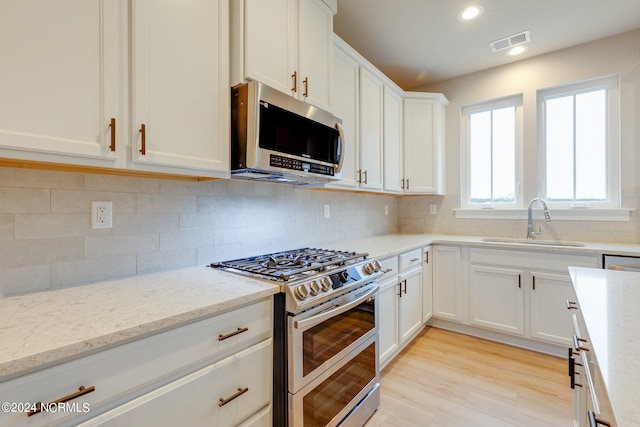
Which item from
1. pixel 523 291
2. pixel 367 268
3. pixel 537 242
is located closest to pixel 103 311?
pixel 367 268

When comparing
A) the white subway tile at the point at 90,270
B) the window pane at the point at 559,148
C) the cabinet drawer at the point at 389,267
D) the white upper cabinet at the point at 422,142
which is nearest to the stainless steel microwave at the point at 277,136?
the white subway tile at the point at 90,270

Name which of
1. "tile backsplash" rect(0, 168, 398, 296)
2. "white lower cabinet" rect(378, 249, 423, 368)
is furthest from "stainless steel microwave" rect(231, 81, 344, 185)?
"white lower cabinet" rect(378, 249, 423, 368)

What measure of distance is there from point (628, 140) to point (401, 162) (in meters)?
1.89

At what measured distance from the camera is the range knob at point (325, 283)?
4.57 feet

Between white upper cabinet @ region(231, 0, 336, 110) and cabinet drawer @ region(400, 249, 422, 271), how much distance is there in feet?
4.26

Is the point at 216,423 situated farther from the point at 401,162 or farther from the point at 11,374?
the point at 401,162

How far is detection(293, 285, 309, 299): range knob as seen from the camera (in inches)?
49.4

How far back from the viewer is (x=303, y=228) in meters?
2.33

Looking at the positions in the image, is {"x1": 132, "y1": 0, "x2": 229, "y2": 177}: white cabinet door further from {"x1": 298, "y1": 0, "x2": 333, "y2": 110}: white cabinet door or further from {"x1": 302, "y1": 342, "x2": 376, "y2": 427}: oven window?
{"x1": 302, "y1": 342, "x2": 376, "y2": 427}: oven window

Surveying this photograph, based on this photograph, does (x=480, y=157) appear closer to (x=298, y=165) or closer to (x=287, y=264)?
(x=298, y=165)

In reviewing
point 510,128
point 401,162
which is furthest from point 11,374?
point 510,128

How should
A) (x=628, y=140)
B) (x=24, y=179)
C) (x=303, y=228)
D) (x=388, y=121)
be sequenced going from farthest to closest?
1. (x=388, y=121)
2. (x=628, y=140)
3. (x=303, y=228)
4. (x=24, y=179)

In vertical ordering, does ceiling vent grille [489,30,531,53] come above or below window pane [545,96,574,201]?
above

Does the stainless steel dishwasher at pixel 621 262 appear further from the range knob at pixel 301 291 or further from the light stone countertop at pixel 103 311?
the light stone countertop at pixel 103 311
